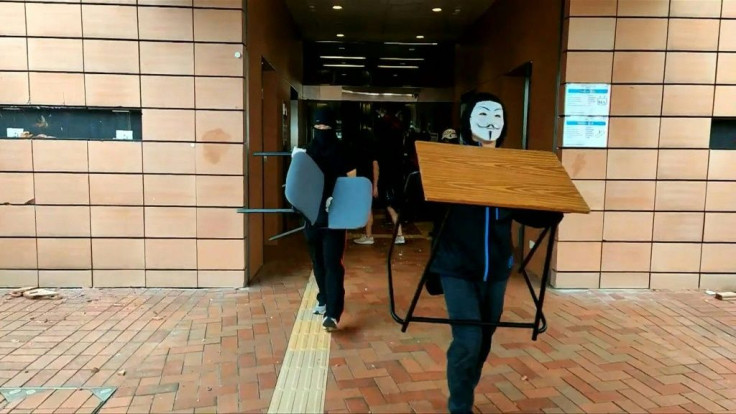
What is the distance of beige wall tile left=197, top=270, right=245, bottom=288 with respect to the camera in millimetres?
4762

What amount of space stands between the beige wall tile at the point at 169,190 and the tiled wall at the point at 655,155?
340 cm

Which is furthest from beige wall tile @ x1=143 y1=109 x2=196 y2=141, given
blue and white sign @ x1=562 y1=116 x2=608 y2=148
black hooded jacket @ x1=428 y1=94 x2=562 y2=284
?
blue and white sign @ x1=562 y1=116 x2=608 y2=148

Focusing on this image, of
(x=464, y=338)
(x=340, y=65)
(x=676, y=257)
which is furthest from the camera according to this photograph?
(x=340, y=65)

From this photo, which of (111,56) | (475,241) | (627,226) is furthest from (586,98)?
(111,56)

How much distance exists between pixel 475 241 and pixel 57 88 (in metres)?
4.04

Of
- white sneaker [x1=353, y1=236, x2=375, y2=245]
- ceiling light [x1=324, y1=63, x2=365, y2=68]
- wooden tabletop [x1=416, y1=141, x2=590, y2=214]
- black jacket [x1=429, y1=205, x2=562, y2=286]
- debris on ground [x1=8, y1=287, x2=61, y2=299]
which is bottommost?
debris on ground [x1=8, y1=287, x2=61, y2=299]

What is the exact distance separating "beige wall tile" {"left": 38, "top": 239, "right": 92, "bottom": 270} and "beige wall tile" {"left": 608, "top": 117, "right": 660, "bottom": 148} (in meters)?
4.85

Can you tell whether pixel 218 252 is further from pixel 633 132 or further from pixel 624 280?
pixel 633 132

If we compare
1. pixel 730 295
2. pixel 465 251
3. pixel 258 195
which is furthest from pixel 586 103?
pixel 258 195

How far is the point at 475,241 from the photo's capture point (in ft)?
7.75

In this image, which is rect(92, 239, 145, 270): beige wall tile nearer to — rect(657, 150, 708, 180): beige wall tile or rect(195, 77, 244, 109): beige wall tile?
rect(195, 77, 244, 109): beige wall tile

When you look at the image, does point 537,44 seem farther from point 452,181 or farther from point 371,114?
point 371,114

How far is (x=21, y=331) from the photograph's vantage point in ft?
12.2

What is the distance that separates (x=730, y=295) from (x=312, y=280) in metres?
3.84
